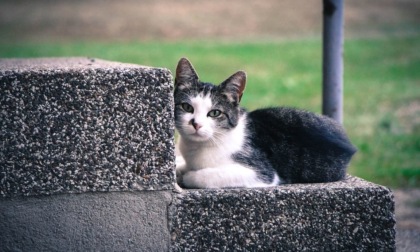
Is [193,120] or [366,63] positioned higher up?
Result: [366,63]

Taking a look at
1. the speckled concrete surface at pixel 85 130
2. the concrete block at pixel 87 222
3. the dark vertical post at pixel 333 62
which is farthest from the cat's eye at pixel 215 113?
the dark vertical post at pixel 333 62

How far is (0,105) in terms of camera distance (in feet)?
9.40

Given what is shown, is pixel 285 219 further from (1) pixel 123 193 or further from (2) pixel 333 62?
(2) pixel 333 62

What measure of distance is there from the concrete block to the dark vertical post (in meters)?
1.84

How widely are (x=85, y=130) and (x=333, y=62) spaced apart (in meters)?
2.14

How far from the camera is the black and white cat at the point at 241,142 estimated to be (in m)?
3.36

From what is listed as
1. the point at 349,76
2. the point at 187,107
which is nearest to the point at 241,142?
the point at 187,107

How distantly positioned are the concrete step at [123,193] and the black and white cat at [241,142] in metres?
0.27

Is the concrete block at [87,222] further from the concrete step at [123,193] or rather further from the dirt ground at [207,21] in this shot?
the dirt ground at [207,21]

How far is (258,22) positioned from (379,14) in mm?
4299

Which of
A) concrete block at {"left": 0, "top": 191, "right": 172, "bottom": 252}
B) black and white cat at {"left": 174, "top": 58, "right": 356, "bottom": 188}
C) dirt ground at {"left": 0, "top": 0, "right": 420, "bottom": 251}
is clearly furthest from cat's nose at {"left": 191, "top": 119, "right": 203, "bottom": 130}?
dirt ground at {"left": 0, "top": 0, "right": 420, "bottom": 251}

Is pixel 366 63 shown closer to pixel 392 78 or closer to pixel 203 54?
pixel 392 78

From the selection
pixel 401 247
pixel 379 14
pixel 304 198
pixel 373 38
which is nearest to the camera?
pixel 304 198

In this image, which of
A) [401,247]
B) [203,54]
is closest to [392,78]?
[203,54]
